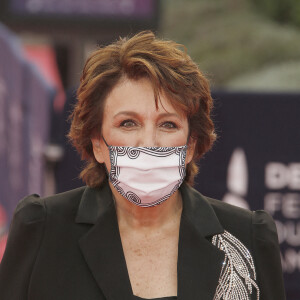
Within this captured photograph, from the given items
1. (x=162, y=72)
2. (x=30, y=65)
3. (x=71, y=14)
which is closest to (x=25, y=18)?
(x=71, y=14)

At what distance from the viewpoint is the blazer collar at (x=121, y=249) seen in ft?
8.72

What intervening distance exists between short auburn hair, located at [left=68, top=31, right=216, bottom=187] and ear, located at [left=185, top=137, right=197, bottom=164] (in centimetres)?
1

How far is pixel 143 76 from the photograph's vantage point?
2693 millimetres

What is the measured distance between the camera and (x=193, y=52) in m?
14.4

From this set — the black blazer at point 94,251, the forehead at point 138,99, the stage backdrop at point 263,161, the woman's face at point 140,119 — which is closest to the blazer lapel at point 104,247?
the black blazer at point 94,251

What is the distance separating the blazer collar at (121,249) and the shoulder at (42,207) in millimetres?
40

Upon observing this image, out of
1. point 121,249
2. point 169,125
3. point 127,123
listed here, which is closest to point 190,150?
point 169,125

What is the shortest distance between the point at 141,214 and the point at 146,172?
0.72 feet

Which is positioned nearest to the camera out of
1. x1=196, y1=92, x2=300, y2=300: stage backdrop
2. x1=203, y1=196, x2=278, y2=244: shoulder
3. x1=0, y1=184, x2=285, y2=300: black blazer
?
x1=0, y1=184, x2=285, y2=300: black blazer

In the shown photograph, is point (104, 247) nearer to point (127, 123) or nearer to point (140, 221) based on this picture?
point (140, 221)

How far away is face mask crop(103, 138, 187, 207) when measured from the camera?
8.75ft

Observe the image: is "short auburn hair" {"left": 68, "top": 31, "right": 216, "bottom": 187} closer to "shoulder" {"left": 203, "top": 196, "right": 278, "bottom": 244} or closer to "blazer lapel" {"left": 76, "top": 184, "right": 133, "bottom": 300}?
"blazer lapel" {"left": 76, "top": 184, "right": 133, "bottom": 300}

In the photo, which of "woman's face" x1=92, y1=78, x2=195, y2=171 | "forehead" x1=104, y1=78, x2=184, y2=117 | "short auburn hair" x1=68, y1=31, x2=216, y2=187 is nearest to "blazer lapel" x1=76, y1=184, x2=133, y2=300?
"short auburn hair" x1=68, y1=31, x2=216, y2=187

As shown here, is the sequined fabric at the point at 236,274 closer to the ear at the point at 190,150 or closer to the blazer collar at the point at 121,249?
the blazer collar at the point at 121,249
